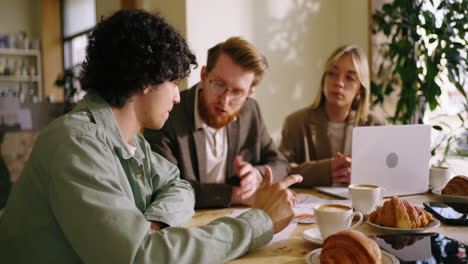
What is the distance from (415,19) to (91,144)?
2.31 meters

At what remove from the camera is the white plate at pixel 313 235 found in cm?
98

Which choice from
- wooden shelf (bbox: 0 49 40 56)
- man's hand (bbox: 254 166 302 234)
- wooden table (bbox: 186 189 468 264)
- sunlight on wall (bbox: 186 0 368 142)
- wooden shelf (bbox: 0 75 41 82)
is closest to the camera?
wooden table (bbox: 186 189 468 264)

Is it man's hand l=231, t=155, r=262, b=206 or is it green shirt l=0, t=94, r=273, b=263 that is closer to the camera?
green shirt l=0, t=94, r=273, b=263

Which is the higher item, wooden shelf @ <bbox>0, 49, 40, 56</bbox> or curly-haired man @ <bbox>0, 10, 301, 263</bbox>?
wooden shelf @ <bbox>0, 49, 40, 56</bbox>

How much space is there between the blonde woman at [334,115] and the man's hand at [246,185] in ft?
2.12

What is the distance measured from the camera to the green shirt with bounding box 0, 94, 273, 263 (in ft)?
2.48

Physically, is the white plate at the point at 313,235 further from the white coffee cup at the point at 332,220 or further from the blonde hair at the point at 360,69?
the blonde hair at the point at 360,69

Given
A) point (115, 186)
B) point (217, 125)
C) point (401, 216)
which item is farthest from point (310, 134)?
point (115, 186)

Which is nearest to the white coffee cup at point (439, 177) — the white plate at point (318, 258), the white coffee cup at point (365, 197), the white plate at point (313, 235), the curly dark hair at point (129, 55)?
the white coffee cup at point (365, 197)

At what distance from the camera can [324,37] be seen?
3.30 m

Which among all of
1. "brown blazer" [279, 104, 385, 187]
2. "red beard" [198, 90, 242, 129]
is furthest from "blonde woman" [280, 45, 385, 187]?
"red beard" [198, 90, 242, 129]

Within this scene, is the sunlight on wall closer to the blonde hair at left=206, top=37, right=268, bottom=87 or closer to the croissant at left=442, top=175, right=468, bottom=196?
the blonde hair at left=206, top=37, right=268, bottom=87

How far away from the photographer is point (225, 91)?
5.73 feet

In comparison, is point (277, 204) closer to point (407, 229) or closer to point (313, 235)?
point (313, 235)
